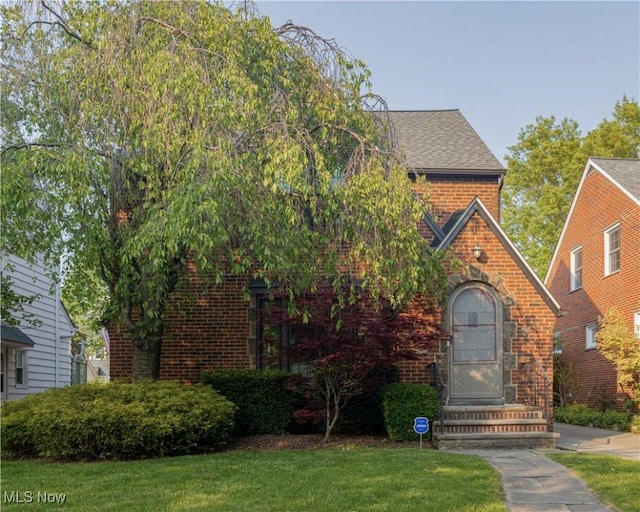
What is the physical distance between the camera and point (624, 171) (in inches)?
842

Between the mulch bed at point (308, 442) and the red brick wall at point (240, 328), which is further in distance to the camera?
the red brick wall at point (240, 328)

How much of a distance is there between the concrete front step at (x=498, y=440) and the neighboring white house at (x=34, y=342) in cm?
970

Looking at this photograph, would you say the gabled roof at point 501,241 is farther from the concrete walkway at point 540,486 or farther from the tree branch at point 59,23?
the tree branch at point 59,23

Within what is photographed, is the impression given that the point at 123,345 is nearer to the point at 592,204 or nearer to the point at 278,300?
the point at 278,300

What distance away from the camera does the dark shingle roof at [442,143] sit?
17.4m

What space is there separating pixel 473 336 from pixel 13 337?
1090cm

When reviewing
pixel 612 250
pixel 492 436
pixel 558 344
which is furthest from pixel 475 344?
pixel 558 344

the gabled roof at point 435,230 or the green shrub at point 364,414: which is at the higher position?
the gabled roof at point 435,230

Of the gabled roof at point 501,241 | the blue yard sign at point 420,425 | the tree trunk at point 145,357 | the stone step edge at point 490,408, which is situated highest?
the gabled roof at point 501,241

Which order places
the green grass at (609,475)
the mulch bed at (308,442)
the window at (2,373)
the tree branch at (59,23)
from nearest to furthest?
1. the green grass at (609,475)
2. the tree branch at (59,23)
3. the mulch bed at (308,442)
4. the window at (2,373)

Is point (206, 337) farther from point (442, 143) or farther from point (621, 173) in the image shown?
point (621, 173)

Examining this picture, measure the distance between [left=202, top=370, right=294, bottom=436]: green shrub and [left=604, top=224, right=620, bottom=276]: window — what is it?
11280 mm

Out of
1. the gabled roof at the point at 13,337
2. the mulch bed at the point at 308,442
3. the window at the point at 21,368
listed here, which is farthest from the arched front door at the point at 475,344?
the window at the point at 21,368

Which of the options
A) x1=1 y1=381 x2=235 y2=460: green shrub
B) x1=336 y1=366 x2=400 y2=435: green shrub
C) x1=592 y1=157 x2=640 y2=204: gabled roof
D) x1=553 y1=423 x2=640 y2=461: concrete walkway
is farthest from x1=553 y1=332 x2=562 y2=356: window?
x1=1 y1=381 x2=235 y2=460: green shrub
